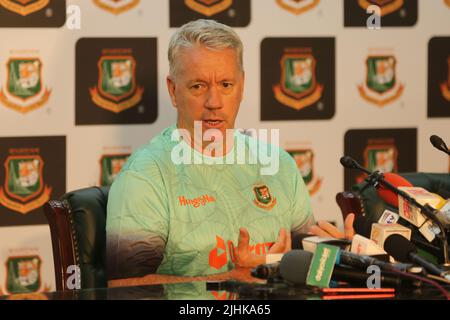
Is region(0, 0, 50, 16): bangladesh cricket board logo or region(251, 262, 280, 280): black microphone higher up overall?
region(0, 0, 50, 16): bangladesh cricket board logo

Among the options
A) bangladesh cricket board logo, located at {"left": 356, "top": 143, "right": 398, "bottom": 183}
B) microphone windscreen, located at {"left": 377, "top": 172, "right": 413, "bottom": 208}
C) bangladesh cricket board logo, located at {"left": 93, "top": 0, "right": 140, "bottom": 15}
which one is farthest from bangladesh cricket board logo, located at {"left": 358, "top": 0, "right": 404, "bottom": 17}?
microphone windscreen, located at {"left": 377, "top": 172, "right": 413, "bottom": 208}

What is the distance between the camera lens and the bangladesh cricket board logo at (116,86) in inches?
160

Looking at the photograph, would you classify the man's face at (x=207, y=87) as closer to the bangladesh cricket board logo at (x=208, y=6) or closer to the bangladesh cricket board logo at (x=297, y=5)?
the bangladesh cricket board logo at (x=208, y=6)

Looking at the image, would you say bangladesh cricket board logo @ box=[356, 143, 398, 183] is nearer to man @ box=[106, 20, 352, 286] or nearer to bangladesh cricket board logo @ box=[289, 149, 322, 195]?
bangladesh cricket board logo @ box=[289, 149, 322, 195]

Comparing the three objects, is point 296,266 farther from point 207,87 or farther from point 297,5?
point 297,5

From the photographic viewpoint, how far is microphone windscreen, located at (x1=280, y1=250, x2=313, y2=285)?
2.18 meters

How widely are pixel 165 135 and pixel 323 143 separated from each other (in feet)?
4.40

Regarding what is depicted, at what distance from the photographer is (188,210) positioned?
309 cm

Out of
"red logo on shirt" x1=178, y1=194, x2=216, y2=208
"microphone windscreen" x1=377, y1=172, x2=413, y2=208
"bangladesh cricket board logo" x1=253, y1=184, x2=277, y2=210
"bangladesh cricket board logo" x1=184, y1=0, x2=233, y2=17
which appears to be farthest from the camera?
"bangladesh cricket board logo" x1=184, y1=0, x2=233, y2=17

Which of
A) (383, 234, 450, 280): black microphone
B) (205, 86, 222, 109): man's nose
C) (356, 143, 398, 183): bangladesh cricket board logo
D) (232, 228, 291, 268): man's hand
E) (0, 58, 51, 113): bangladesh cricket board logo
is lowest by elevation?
(232, 228, 291, 268): man's hand

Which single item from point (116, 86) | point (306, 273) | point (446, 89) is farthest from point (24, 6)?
point (306, 273)

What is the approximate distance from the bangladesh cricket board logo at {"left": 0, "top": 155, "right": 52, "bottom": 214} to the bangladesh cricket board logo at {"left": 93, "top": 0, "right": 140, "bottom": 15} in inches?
29.0

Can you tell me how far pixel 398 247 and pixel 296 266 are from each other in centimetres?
35
